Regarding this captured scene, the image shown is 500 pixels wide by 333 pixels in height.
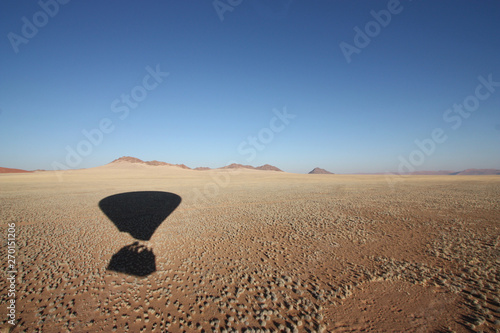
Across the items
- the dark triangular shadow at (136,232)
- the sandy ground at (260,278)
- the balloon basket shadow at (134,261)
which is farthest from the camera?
the dark triangular shadow at (136,232)

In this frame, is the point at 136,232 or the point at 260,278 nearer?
the point at 260,278

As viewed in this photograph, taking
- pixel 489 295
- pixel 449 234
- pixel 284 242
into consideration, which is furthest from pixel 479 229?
pixel 284 242

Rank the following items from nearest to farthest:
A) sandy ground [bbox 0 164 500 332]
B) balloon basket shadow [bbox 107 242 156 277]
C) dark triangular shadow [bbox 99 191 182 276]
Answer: sandy ground [bbox 0 164 500 332] < balloon basket shadow [bbox 107 242 156 277] < dark triangular shadow [bbox 99 191 182 276]

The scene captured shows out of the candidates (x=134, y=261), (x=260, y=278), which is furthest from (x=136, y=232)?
(x=260, y=278)

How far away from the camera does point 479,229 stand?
829cm

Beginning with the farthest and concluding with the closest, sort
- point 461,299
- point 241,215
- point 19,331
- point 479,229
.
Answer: point 241,215 → point 479,229 → point 461,299 → point 19,331

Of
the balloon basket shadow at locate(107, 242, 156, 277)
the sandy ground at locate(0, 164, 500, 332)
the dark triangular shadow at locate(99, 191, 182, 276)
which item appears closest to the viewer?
the sandy ground at locate(0, 164, 500, 332)

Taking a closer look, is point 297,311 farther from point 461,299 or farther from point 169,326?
point 461,299

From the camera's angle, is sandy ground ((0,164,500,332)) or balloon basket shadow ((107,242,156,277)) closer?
sandy ground ((0,164,500,332))

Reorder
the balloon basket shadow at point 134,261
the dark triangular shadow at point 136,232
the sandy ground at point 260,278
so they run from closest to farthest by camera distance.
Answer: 1. the sandy ground at point 260,278
2. the balloon basket shadow at point 134,261
3. the dark triangular shadow at point 136,232

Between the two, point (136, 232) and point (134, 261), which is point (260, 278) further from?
point (136, 232)

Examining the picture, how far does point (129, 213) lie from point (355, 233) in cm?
1238

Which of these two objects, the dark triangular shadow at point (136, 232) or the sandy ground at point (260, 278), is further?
the dark triangular shadow at point (136, 232)

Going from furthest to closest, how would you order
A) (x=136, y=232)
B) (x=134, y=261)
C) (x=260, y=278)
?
(x=136, y=232), (x=134, y=261), (x=260, y=278)
